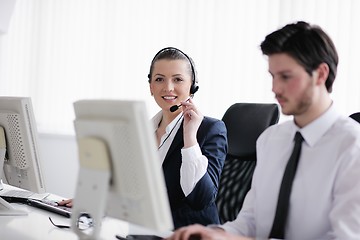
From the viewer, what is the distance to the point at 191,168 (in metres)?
1.75

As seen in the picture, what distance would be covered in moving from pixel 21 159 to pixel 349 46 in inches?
69.9

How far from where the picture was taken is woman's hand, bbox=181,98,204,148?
181cm

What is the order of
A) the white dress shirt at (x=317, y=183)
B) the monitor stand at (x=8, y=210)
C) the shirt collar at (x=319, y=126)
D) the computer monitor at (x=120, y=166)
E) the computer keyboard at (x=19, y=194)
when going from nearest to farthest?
the computer monitor at (x=120, y=166)
the white dress shirt at (x=317, y=183)
the shirt collar at (x=319, y=126)
the monitor stand at (x=8, y=210)
the computer keyboard at (x=19, y=194)

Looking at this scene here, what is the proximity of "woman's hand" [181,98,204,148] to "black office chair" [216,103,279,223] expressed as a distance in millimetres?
271

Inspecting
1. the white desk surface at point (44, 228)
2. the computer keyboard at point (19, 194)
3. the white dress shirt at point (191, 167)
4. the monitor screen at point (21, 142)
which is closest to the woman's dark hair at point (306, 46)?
the white dress shirt at point (191, 167)

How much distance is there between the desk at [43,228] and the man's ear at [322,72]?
68cm

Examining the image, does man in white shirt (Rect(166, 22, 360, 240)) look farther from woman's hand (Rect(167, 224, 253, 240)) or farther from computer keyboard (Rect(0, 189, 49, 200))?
computer keyboard (Rect(0, 189, 49, 200))

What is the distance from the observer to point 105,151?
3.80ft

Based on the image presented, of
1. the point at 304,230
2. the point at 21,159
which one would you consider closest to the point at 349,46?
the point at 304,230

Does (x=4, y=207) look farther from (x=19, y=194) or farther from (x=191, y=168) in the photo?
(x=191, y=168)

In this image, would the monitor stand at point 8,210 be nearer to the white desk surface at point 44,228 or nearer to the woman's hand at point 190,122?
the white desk surface at point 44,228

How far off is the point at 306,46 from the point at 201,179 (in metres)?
0.68

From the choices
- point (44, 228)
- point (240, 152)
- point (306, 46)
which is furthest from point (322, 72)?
point (44, 228)

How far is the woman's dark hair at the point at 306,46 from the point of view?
1279 millimetres
